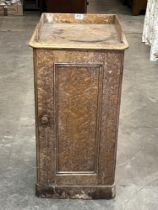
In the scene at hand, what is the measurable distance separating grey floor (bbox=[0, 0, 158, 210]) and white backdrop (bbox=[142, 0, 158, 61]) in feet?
0.39

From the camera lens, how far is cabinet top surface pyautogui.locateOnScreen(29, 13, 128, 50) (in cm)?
167

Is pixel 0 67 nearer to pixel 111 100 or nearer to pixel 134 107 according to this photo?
pixel 134 107

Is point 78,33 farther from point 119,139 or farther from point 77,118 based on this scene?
point 119,139

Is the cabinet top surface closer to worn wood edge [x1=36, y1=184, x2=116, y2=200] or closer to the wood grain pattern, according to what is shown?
the wood grain pattern

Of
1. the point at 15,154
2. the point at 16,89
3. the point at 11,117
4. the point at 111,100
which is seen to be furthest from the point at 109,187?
the point at 16,89

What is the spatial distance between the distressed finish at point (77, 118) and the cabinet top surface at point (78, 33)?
0.7 inches

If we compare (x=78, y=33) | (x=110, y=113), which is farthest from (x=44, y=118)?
(x=78, y=33)

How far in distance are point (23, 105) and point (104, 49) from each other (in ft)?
5.42

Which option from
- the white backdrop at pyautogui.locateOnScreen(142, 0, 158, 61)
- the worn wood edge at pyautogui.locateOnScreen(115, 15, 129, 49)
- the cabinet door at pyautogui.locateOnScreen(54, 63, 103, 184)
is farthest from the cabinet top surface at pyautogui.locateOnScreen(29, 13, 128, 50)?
the white backdrop at pyautogui.locateOnScreen(142, 0, 158, 61)

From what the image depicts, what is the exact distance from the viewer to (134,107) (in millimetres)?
3189

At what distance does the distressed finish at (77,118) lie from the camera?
5.58ft

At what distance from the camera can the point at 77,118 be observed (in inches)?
73.0

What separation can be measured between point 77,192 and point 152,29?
2951mm

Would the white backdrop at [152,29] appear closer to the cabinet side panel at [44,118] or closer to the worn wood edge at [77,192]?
the worn wood edge at [77,192]
